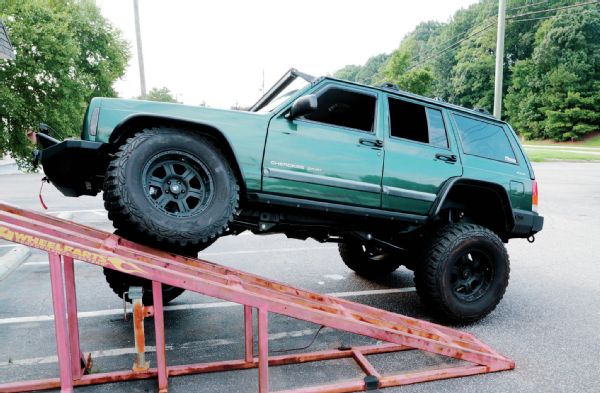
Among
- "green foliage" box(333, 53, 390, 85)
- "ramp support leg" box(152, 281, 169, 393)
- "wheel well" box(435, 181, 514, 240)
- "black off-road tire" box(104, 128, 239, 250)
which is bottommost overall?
"ramp support leg" box(152, 281, 169, 393)

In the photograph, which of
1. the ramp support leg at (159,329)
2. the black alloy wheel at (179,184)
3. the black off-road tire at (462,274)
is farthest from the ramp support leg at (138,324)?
the black off-road tire at (462,274)

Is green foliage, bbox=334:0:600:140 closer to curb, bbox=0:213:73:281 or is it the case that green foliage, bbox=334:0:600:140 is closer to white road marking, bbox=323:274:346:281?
white road marking, bbox=323:274:346:281

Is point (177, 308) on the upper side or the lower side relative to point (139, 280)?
lower

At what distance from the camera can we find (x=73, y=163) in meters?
3.37

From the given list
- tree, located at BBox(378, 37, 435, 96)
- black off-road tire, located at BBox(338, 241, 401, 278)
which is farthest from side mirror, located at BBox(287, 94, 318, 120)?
tree, located at BBox(378, 37, 435, 96)

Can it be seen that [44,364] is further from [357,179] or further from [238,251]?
[238,251]

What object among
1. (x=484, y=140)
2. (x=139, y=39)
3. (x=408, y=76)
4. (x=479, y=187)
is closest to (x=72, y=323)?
(x=479, y=187)

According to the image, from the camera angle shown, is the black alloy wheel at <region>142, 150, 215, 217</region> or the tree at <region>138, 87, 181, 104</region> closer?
the black alloy wheel at <region>142, 150, 215, 217</region>

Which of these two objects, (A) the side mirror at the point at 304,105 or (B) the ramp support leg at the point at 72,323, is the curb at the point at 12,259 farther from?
(A) the side mirror at the point at 304,105

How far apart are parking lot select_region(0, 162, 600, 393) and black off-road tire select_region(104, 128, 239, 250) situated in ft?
3.84

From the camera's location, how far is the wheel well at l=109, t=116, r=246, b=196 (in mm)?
3340

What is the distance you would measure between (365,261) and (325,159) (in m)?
2.71

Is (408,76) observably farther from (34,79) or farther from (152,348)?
(152,348)

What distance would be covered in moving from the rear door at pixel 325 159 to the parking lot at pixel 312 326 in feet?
4.81
